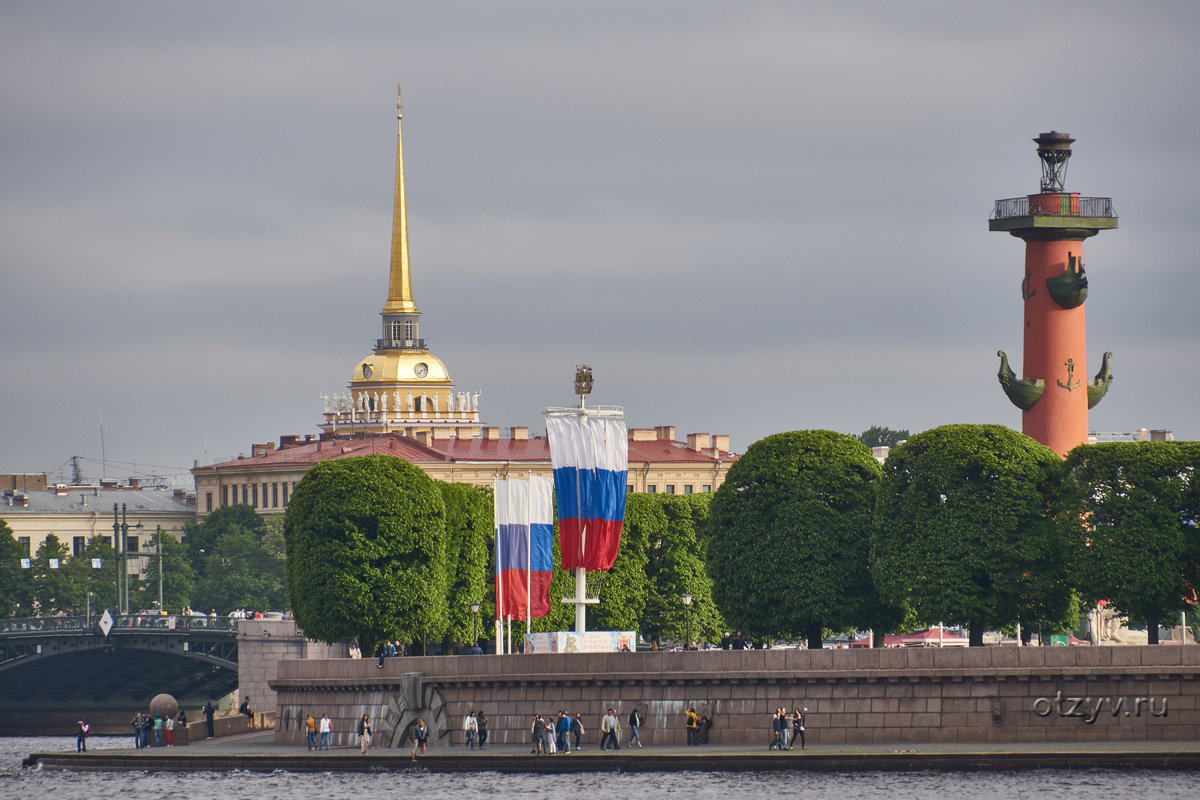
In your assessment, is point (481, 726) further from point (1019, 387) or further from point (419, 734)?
point (1019, 387)

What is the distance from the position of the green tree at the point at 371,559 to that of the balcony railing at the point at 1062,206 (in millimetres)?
17217

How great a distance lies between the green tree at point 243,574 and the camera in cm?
12800

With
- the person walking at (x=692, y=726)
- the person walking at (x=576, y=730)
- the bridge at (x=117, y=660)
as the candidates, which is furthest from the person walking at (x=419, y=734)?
the bridge at (x=117, y=660)

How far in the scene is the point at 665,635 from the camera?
79.9m

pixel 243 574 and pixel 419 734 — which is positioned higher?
pixel 243 574

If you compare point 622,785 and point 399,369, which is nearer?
point 622,785

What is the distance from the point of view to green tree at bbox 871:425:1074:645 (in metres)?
61.4

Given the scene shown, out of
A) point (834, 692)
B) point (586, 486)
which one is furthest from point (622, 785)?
point (586, 486)

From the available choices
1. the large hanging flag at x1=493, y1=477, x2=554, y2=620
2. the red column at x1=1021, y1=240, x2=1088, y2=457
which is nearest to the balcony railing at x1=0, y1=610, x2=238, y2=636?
the large hanging flag at x1=493, y1=477, x2=554, y2=620

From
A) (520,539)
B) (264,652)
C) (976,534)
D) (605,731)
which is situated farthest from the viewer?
(264,652)

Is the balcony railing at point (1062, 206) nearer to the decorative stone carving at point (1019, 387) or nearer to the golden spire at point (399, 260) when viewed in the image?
the decorative stone carving at point (1019, 387)

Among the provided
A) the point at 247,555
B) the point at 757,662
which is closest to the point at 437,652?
the point at 757,662

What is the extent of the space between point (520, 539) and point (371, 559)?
21.0ft

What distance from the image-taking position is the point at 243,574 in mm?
130625
